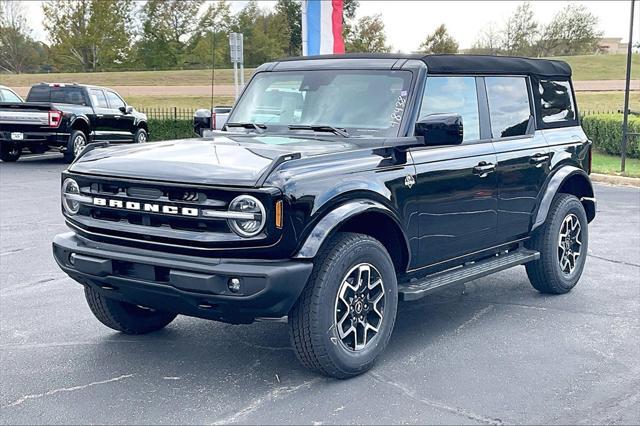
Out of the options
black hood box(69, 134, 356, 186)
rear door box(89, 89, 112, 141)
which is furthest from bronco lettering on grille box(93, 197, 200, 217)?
rear door box(89, 89, 112, 141)

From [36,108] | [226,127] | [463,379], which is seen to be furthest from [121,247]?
[36,108]

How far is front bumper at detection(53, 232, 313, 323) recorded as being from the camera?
4.08 m

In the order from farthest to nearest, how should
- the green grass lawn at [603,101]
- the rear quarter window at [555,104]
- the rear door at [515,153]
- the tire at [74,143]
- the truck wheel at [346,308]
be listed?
the green grass lawn at [603,101], the tire at [74,143], the rear quarter window at [555,104], the rear door at [515,153], the truck wheel at [346,308]

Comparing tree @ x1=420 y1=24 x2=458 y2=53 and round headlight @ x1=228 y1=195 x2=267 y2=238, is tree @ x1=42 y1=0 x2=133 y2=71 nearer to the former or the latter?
tree @ x1=420 y1=24 x2=458 y2=53

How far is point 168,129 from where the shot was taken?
2361cm

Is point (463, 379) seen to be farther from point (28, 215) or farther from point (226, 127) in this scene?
point (28, 215)

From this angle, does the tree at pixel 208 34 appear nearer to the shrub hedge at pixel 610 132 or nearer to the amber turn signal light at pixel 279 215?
the shrub hedge at pixel 610 132

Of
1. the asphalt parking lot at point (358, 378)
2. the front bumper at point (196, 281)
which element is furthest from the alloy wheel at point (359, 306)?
the front bumper at point (196, 281)

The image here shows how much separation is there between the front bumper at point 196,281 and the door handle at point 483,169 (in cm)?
188

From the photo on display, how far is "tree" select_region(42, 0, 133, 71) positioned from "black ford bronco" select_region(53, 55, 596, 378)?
164 ft

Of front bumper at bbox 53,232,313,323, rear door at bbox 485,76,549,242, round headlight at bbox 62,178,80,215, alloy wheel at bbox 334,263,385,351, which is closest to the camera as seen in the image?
front bumper at bbox 53,232,313,323

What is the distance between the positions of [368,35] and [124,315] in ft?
169

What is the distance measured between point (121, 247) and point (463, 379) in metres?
2.14

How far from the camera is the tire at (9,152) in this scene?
18.4 metres
